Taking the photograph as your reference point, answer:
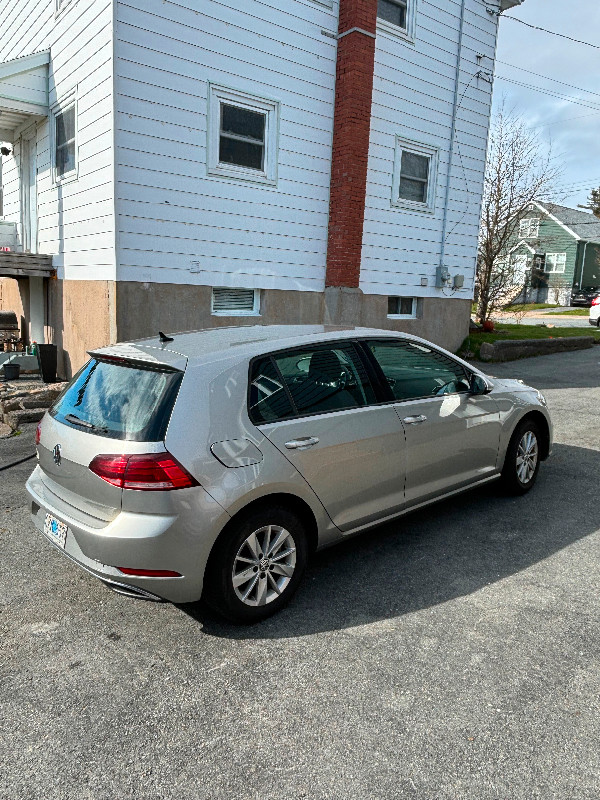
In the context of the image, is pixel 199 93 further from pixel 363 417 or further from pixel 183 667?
pixel 183 667

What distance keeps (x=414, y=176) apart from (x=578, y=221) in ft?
137

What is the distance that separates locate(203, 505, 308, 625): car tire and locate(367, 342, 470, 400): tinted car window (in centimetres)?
131

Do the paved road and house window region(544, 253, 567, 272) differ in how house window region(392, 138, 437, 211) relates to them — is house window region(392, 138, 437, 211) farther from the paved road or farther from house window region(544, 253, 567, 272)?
house window region(544, 253, 567, 272)

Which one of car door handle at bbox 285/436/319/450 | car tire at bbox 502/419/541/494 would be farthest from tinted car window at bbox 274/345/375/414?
car tire at bbox 502/419/541/494

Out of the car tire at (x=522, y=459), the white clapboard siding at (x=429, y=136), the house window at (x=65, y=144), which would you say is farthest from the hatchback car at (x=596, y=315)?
the car tire at (x=522, y=459)

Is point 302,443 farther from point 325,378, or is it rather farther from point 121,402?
point 121,402

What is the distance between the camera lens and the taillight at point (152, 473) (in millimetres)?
2939

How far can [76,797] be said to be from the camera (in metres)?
2.20

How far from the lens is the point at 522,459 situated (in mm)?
5242

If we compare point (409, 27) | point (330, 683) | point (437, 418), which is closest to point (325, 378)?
point (437, 418)

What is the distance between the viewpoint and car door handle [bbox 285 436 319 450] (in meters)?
3.38

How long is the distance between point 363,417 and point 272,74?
7797 millimetres

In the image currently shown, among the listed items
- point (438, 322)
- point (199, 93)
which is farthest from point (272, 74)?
point (438, 322)

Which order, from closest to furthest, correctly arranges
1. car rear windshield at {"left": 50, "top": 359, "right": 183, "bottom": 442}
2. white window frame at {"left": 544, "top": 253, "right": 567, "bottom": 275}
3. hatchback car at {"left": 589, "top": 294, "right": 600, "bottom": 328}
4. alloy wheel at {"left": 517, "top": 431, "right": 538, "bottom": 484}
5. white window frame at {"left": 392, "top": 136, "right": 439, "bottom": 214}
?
car rear windshield at {"left": 50, "top": 359, "right": 183, "bottom": 442}
alloy wheel at {"left": 517, "top": 431, "right": 538, "bottom": 484}
white window frame at {"left": 392, "top": 136, "right": 439, "bottom": 214}
hatchback car at {"left": 589, "top": 294, "right": 600, "bottom": 328}
white window frame at {"left": 544, "top": 253, "right": 567, "bottom": 275}
